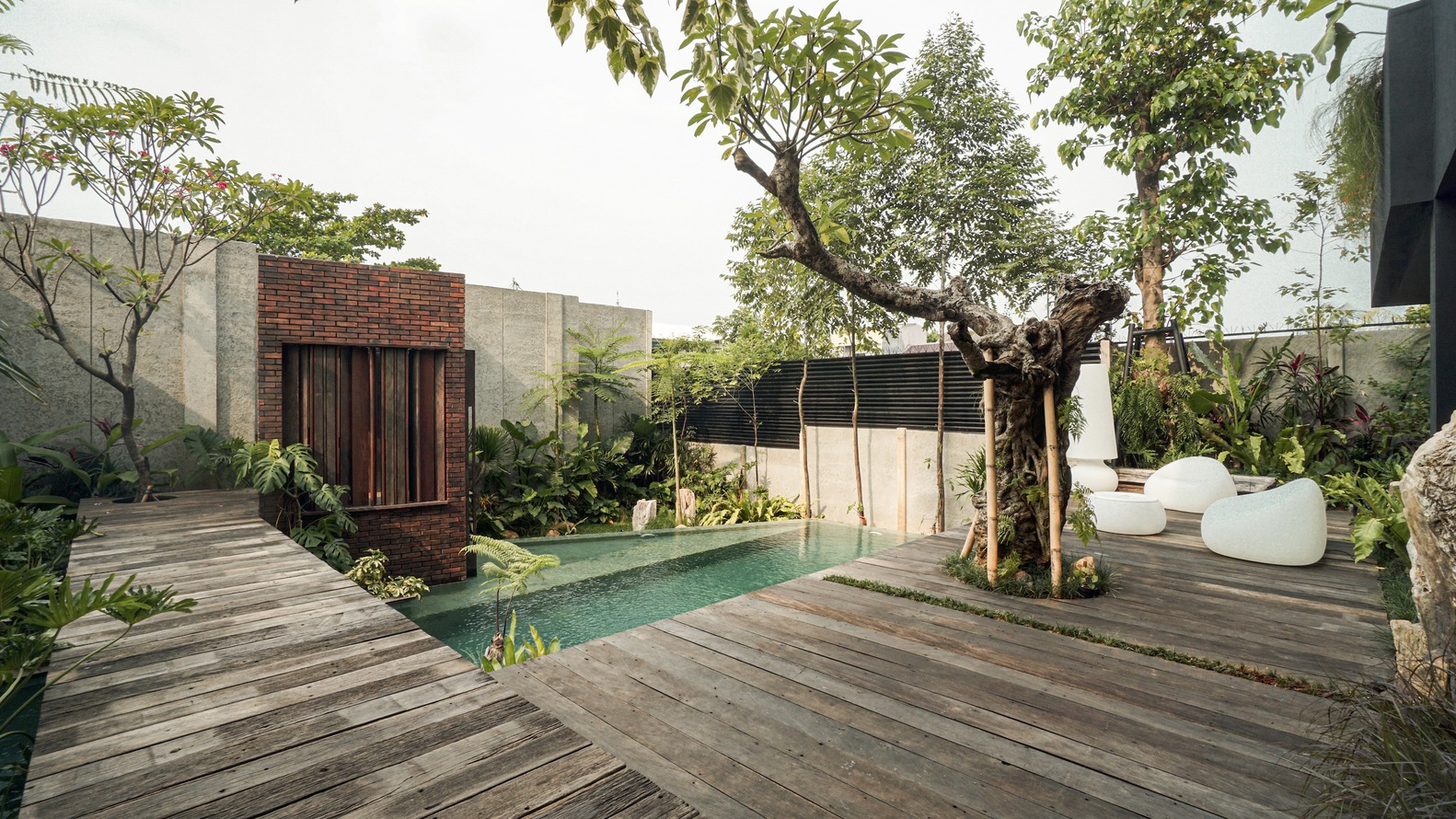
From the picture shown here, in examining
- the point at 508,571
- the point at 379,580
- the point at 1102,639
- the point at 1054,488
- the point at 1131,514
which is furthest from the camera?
the point at 379,580

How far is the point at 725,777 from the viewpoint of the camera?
1.86 meters

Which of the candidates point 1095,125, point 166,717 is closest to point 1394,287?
point 1095,125

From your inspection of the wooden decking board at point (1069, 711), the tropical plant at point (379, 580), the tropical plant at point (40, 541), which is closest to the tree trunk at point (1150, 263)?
the wooden decking board at point (1069, 711)

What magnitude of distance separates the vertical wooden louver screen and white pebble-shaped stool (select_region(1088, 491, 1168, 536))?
6413mm

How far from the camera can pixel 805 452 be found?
942cm

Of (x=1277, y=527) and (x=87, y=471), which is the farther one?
(x=87, y=471)

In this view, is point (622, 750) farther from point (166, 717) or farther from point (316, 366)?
point (316, 366)

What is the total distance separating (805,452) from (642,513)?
8.75 ft

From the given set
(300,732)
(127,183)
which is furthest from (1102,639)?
(127,183)

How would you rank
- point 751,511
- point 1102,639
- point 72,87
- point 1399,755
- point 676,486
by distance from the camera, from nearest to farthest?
point 1399,755 → point 1102,639 → point 72,87 → point 751,511 → point 676,486

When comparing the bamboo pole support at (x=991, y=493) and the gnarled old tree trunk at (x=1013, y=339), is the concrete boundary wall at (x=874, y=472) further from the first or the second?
the bamboo pole support at (x=991, y=493)

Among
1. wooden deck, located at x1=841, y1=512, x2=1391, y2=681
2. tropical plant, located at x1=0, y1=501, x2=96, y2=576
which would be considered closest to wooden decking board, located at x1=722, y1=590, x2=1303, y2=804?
wooden deck, located at x1=841, y1=512, x2=1391, y2=681

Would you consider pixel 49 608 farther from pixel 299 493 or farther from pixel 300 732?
pixel 299 493

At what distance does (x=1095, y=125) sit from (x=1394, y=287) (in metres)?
3.57
